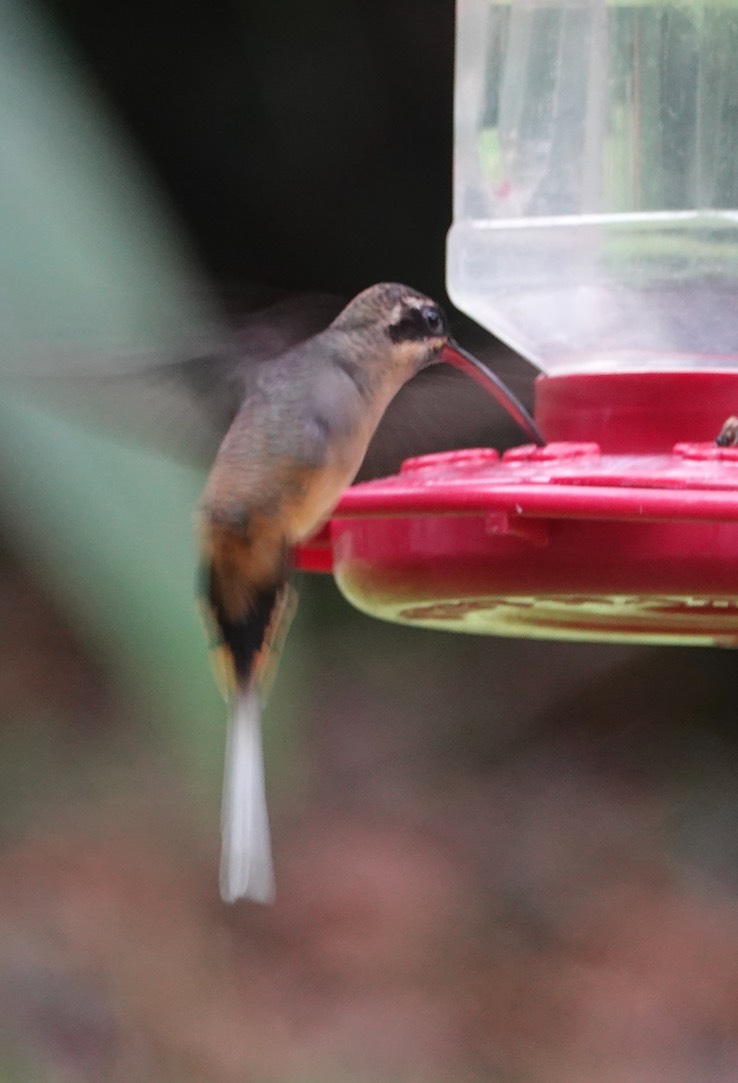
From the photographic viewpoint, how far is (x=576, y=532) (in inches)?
74.1

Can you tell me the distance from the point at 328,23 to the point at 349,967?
84.5 inches

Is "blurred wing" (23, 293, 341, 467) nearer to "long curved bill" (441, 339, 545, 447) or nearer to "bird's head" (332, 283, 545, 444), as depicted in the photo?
"bird's head" (332, 283, 545, 444)

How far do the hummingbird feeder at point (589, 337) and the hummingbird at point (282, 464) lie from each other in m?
0.07

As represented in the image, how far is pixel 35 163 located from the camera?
3238mm

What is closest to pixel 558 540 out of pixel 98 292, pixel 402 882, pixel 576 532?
pixel 576 532

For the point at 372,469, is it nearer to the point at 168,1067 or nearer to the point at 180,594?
the point at 180,594

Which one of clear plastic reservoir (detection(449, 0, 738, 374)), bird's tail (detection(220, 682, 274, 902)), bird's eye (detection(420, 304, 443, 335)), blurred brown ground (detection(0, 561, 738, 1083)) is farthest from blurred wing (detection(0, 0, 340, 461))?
blurred brown ground (detection(0, 561, 738, 1083))

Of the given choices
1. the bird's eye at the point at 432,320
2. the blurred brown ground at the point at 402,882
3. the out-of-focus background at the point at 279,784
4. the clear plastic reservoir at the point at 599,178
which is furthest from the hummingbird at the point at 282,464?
the blurred brown ground at the point at 402,882

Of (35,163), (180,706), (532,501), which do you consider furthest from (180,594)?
(532,501)

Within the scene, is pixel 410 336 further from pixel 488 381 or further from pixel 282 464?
pixel 282 464

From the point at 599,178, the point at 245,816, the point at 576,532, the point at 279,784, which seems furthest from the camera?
the point at 279,784

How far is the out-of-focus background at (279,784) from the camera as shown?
3576 mm

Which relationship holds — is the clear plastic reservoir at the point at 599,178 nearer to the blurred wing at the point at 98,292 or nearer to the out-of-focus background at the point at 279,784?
the blurred wing at the point at 98,292

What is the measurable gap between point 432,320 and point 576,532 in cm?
48
